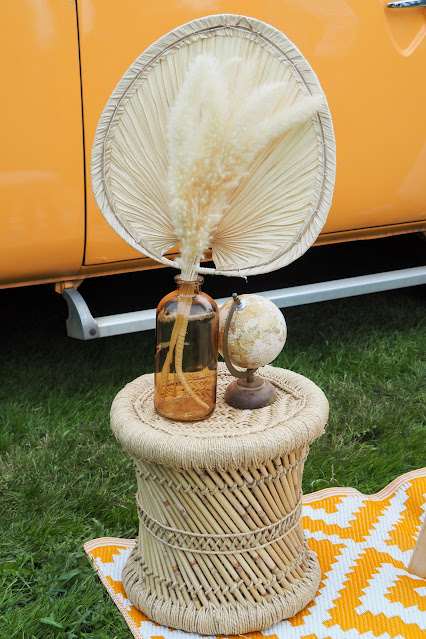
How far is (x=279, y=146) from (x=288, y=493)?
65 cm

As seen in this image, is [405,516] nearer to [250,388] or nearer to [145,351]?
[250,388]

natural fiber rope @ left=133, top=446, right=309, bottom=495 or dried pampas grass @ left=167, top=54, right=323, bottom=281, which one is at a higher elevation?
dried pampas grass @ left=167, top=54, right=323, bottom=281

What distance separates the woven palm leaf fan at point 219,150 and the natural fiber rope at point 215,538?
1.57ft

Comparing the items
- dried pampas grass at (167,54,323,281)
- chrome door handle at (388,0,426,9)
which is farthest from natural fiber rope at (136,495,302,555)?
chrome door handle at (388,0,426,9)

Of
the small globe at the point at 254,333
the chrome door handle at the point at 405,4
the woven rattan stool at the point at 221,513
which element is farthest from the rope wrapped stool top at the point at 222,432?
the chrome door handle at the point at 405,4

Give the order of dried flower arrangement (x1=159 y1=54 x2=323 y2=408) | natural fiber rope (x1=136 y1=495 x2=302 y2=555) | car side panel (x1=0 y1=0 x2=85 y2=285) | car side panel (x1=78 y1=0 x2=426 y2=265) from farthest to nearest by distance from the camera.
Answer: car side panel (x1=78 y1=0 x2=426 y2=265) < car side panel (x1=0 y1=0 x2=85 y2=285) < natural fiber rope (x1=136 y1=495 x2=302 y2=555) < dried flower arrangement (x1=159 y1=54 x2=323 y2=408)

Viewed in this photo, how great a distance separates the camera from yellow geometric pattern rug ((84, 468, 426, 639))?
1389 millimetres

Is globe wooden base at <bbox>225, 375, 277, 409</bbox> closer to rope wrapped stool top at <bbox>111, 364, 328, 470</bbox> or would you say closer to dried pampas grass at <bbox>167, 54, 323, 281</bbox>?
rope wrapped stool top at <bbox>111, 364, 328, 470</bbox>

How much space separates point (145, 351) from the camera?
2615 mm

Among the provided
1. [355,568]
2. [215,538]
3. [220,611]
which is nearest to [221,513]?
[215,538]

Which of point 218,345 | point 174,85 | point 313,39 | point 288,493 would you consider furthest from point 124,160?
point 313,39

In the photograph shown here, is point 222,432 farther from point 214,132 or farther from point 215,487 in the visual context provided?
point 214,132

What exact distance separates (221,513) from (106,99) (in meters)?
1.14

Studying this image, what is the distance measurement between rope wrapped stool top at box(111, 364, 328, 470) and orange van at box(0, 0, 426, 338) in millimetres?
666
